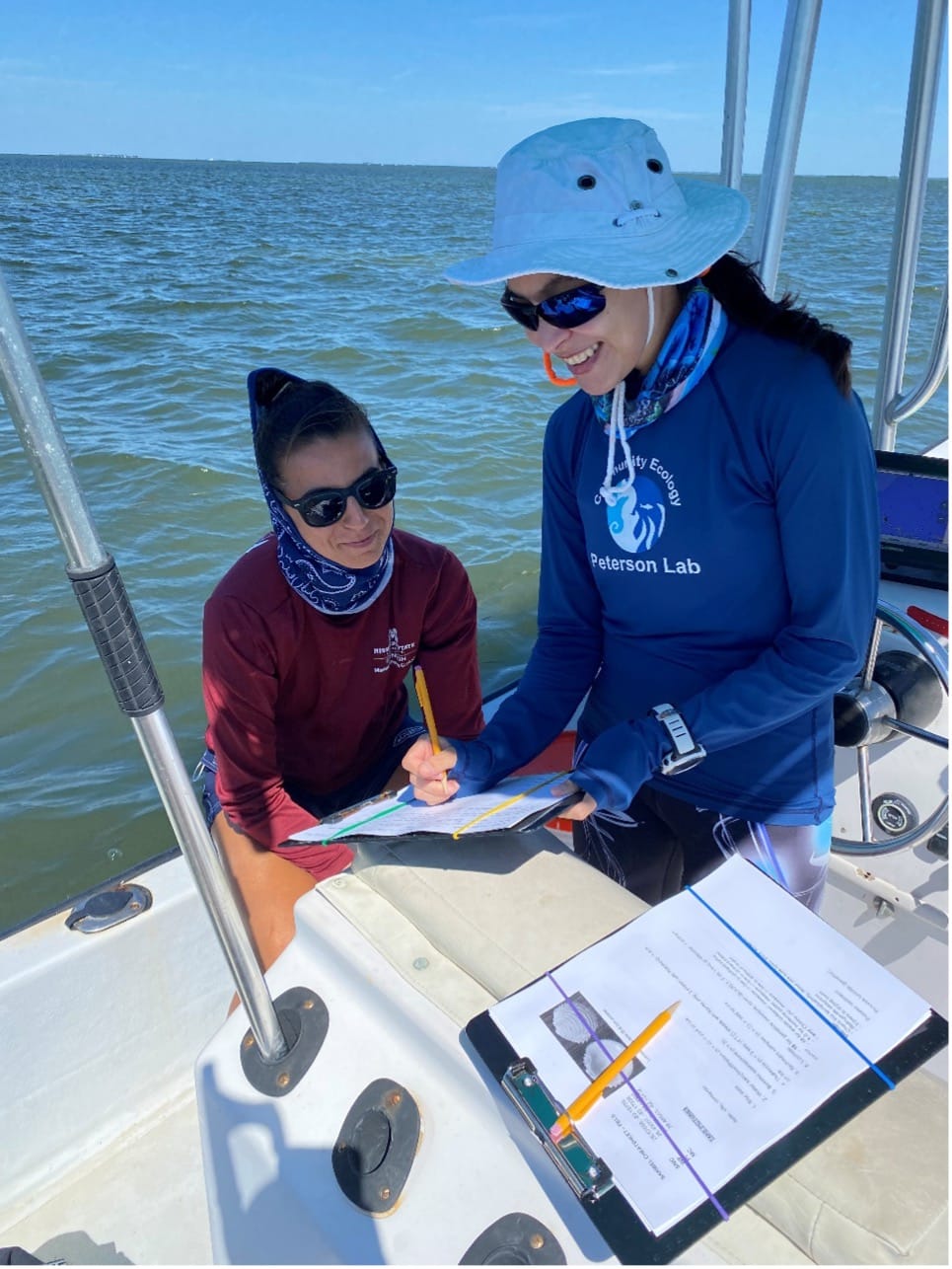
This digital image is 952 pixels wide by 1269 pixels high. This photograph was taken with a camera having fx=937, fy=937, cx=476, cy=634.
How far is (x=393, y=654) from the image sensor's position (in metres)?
2.03

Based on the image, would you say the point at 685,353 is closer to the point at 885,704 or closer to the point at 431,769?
the point at 431,769

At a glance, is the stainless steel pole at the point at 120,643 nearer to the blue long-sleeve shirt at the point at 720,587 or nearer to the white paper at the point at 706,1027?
the white paper at the point at 706,1027

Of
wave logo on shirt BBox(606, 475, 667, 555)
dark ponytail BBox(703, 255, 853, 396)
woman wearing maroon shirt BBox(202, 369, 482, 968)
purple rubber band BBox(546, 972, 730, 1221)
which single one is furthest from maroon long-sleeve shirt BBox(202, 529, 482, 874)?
purple rubber band BBox(546, 972, 730, 1221)

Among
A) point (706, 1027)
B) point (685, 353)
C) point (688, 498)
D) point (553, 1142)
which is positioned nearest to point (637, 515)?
point (688, 498)

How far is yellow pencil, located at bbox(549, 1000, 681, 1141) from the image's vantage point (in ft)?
2.73

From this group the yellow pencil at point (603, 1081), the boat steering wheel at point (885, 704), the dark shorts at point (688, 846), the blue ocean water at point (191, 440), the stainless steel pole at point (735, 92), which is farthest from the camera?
the blue ocean water at point (191, 440)

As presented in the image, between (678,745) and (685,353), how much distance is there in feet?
1.79

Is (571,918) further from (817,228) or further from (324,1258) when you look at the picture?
(817,228)

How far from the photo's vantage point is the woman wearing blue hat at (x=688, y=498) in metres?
1.22

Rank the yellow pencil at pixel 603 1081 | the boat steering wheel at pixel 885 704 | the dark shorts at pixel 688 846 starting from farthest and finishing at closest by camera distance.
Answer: the boat steering wheel at pixel 885 704 → the dark shorts at pixel 688 846 → the yellow pencil at pixel 603 1081

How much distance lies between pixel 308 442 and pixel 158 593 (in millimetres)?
4022

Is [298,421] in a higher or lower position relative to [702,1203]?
higher

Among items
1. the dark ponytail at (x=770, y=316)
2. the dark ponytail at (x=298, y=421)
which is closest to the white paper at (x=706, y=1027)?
the dark ponytail at (x=770, y=316)

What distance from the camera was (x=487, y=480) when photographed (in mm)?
7168
